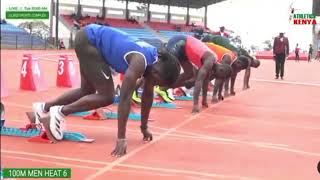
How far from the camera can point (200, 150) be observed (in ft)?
20.4

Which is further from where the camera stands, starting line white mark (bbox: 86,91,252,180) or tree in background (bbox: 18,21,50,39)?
starting line white mark (bbox: 86,91,252,180)

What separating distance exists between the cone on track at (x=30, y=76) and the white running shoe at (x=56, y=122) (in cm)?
649

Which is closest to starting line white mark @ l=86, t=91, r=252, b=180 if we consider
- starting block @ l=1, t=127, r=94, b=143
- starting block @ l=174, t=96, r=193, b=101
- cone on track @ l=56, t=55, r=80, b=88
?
starting block @ l=1, t=127, r=94, b=143

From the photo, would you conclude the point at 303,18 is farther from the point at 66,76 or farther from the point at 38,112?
the point at 38,112

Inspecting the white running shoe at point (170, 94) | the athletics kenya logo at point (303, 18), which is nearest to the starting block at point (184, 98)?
the white running shoe at point (170, 94)

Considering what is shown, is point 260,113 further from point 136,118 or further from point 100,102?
point 100,102

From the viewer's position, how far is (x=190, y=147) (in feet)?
20.9

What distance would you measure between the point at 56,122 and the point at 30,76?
6832 millimetres

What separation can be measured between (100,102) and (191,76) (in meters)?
4.60

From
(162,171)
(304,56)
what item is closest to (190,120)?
(162,171)

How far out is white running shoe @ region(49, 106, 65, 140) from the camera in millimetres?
6023

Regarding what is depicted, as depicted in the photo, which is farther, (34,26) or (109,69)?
(34,26)
